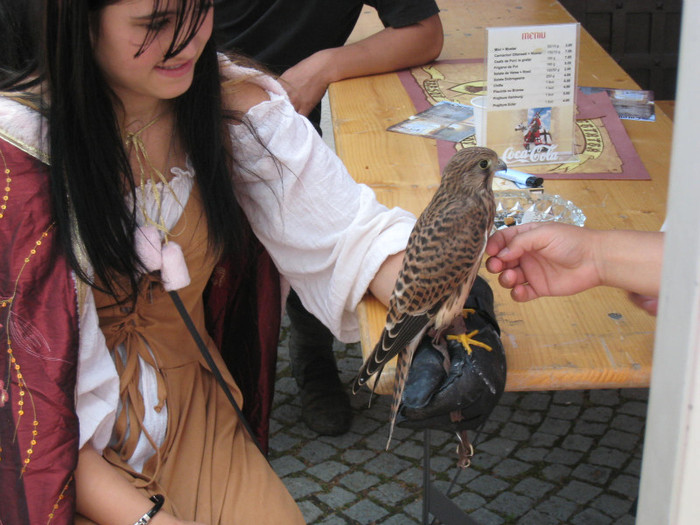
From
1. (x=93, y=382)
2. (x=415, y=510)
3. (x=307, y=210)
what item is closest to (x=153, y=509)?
(x=93, y=382)

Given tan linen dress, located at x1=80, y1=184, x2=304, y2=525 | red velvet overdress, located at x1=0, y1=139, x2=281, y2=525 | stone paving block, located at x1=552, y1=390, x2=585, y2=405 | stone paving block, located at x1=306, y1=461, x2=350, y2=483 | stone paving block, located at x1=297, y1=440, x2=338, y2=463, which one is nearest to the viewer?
red velvet overdress, located at x1=0, y1=139, x2=281, y2=525

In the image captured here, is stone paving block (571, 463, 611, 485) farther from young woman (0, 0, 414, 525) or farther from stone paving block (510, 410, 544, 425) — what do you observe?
young woman (0, 0, 414, 525)

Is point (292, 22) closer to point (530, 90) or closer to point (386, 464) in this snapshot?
point (530, 90)

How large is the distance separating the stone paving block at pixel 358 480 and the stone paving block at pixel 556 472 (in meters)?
0.64

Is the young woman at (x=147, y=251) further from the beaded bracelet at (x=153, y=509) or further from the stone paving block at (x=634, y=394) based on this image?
the stone paving block at (x=634, y=394)

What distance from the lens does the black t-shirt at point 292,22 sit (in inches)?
124

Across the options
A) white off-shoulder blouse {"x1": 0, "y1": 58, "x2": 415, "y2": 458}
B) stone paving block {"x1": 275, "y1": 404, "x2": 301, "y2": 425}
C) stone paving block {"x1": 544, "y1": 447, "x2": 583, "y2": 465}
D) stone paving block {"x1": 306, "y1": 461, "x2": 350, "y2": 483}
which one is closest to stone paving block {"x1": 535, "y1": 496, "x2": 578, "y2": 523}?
stone paving block {"x1": 544, "y1": 447, "x2": 583, "y2": 465}

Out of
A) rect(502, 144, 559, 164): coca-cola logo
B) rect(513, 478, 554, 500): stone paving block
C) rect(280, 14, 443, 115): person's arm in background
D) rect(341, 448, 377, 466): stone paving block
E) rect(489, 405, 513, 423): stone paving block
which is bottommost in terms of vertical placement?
rect(513, 478, 554, 500): stone paving block

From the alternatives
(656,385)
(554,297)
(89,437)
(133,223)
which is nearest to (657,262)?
(554,297)

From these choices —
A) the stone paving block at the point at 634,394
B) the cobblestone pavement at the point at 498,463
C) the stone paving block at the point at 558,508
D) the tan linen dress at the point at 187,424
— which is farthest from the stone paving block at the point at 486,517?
the tan linen dress at the point at 187,424

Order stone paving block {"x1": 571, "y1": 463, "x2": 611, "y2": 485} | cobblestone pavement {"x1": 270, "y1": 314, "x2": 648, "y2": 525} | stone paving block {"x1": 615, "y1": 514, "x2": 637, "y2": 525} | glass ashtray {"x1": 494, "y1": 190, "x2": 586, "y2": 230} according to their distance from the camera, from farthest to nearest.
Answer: stone paving block {"x1": 571, "y1": 463, "x2": 611, "y2": 485}, cobblestone pavement {"x1": 270, "y1": 314, "x2": 648, "y2": 525}, stone paving block {"x1": 615, "y1": 514, "x2": 637, "y2": 525}, glass ashtray {"x1": 494, "y1": 190, "x2": 586, "y2": 230}

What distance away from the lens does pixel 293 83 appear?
2990 millimetres

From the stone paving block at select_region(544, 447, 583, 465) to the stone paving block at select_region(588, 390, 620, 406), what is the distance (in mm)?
357

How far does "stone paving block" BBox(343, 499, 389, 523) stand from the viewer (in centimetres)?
289
